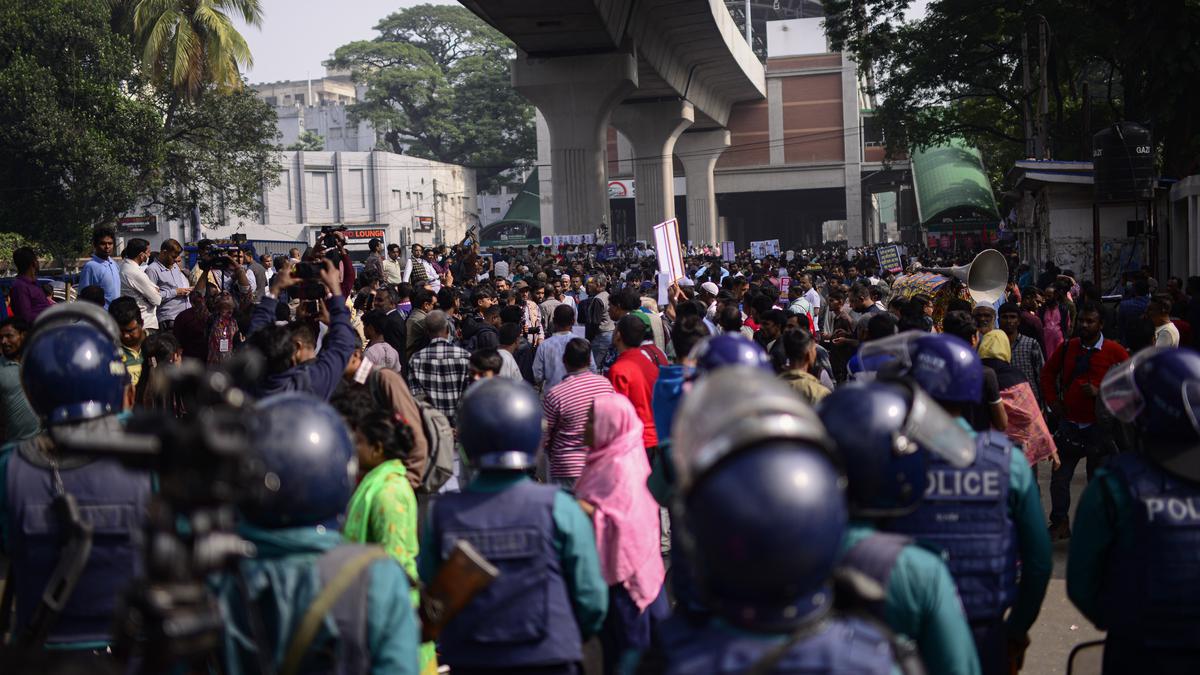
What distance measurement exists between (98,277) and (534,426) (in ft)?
25.6

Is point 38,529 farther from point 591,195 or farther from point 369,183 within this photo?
point 369,183

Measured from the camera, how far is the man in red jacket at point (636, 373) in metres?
7.71

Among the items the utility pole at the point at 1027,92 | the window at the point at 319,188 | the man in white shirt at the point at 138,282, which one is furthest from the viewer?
the window at the point at 319,188

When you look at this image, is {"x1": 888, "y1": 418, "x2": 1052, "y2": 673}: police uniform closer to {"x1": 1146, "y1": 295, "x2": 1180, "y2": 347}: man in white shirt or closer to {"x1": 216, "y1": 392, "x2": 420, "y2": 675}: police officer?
{"x1": 216, "y1": 392, "x2": 420, "y2": 675}: police officer

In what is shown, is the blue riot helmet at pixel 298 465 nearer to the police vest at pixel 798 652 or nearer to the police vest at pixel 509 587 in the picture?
the police vest at pixel 509 587

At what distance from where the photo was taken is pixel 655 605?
5789 mm

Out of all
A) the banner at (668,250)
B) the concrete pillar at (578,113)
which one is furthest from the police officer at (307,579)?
the concrete pillar at (578,113)

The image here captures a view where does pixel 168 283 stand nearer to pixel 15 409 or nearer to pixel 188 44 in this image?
pixel 15 409

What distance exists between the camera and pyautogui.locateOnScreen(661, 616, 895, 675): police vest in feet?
7.02

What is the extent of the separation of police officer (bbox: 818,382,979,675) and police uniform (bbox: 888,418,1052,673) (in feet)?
1.49

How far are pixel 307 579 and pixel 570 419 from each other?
4.03 meters

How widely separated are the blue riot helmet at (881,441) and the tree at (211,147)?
3580 cm

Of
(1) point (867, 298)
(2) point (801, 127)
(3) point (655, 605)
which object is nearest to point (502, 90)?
(2) point (801, 127)

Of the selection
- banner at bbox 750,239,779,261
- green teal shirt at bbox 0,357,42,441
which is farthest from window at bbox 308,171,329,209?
green teal shirt at bbox 0,357,42,441
